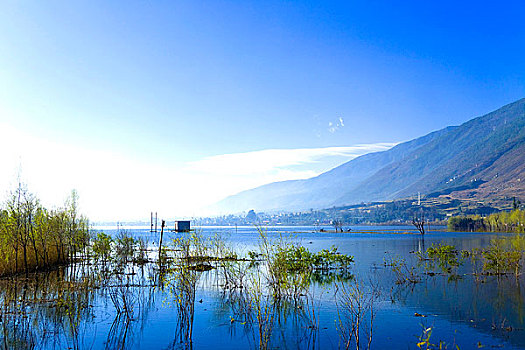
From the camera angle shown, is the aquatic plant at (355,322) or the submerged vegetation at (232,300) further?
the submerged vegetation at (232,300)

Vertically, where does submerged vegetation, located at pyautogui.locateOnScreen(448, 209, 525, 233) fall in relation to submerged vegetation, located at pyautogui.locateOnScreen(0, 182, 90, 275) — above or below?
below

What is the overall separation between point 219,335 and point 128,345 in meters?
2.82

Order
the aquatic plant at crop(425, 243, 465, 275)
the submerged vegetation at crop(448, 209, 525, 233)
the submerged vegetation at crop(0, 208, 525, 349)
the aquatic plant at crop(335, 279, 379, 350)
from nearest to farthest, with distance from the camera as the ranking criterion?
1. the aquatic plant at crop(335, 279, 379, 350)
2. the submerged vegetation at crop(0, 208, 525, 349)
3. the aquatic plant at crop(425, 243, 465, 275)
4. the submerged vegetation at crop(448, 209, 525, 233)

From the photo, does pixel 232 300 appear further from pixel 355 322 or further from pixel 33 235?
pixel 33 235

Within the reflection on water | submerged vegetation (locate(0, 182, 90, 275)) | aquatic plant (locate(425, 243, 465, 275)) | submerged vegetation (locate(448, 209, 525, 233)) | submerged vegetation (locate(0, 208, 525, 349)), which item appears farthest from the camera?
submerged vegetation (locate(448, 209, 525, 233))

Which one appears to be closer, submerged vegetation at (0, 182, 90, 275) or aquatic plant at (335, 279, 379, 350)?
aquatic plant at (335, 279, 379, 350)

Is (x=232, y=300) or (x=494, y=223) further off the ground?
(x=232, y=300)

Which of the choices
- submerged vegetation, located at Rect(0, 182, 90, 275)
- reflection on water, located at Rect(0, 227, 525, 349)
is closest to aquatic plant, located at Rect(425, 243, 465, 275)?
reflection on water, located at Rect(0, 227, 525, 349)

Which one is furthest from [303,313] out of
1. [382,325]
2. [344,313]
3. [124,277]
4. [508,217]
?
[508,217]

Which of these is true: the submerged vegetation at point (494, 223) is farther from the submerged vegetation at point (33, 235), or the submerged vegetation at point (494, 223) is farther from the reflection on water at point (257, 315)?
the submerged vegetation at point (33, 235)

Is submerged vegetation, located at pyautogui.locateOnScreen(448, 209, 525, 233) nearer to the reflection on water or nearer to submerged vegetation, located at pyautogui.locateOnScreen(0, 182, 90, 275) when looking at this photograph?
the reflection on water

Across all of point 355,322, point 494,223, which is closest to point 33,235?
point 355,322

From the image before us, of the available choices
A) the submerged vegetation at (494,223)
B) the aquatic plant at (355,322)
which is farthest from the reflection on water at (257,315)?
the submerged vegetation at (494,223)

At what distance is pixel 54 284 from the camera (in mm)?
22047
